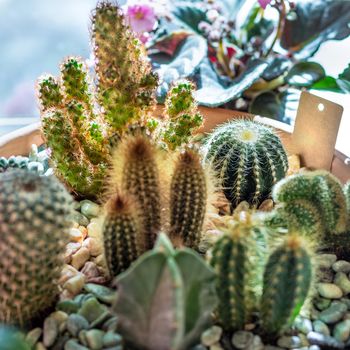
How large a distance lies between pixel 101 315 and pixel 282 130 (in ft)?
2.62

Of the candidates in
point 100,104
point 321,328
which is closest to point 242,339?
point 321,328

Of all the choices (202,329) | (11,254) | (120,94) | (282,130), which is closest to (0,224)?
(11,254)

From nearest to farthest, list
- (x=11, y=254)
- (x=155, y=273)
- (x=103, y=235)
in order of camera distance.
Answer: (x=155, y=273)
(x=11, y=254)
(x=103, y=235)

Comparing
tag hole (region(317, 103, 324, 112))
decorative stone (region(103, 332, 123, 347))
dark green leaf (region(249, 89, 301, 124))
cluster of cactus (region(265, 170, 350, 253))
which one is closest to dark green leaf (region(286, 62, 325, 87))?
dark green leaf (region(249, 89, 301, 124))

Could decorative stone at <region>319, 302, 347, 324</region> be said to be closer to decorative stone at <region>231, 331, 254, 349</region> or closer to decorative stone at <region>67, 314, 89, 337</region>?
decorative stone at <region>231, 331, 254, 349</region>

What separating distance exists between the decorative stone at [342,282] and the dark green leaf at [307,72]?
87 cm

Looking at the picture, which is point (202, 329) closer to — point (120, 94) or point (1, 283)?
point (1, 283)

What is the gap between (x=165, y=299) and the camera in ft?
2.36

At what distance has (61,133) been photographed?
3.92ft

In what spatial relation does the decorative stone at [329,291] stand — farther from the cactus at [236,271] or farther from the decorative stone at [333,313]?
the cactus at [236,271]

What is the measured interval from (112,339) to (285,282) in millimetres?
268

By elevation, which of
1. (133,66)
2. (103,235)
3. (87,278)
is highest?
(133,66)

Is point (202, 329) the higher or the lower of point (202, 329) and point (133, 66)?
the lower

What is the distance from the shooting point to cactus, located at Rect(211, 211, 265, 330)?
2.71ft
